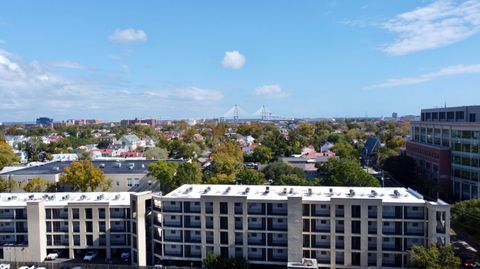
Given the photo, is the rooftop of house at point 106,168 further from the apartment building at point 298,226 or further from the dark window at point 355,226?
the dark window at point 355,226

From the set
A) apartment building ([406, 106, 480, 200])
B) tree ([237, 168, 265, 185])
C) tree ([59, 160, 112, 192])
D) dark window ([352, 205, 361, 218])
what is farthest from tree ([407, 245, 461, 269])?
tree ([59, 160, 112, 192])

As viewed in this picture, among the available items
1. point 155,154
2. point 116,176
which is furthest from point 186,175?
point 155,154

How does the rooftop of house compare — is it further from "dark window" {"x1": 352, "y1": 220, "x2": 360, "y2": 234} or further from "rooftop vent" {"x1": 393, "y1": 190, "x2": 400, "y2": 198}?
"rooftop vent" {"x1": 393, "y1": 190, "x2": 400, "y2": 198}

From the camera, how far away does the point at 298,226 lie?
103 feet

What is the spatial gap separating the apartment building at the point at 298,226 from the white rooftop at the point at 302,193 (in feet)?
0.27

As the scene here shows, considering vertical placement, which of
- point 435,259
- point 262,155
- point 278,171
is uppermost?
point 262,155

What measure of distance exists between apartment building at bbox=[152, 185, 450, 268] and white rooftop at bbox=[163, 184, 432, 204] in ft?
0.27

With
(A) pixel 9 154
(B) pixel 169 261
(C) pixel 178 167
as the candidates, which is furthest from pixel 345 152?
(A) pixel 9 154

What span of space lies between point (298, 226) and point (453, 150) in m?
33.0

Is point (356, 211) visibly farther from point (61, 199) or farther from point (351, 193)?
point (61, 199)

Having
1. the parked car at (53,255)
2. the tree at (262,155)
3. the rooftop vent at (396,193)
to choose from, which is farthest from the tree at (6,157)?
the rooftop vent at (396,193)

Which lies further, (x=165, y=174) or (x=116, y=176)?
(x=116, y=176)

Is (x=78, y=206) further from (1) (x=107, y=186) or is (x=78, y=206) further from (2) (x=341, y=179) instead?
(2) (x=341, y=179)

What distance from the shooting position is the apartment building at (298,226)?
30.8m
